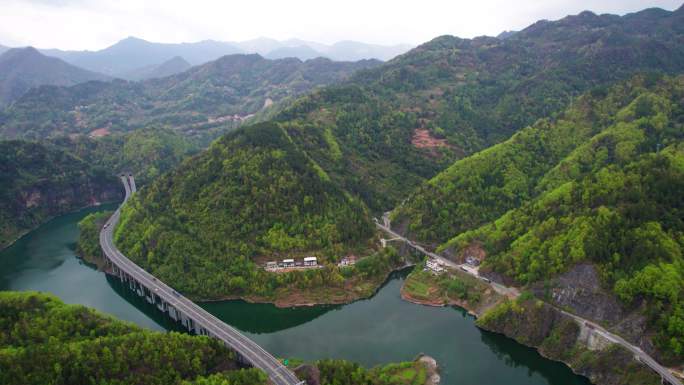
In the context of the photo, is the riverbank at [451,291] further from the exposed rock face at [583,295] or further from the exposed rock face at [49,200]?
the exposed rock face at [49,200]

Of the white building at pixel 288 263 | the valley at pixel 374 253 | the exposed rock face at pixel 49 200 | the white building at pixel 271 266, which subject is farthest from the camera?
the exposed rock face at pixel 49 200

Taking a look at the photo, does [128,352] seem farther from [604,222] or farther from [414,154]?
[414,154]

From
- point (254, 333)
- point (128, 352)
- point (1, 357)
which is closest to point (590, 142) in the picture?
point (254, 333)

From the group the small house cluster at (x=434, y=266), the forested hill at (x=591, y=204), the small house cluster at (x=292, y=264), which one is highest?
the forested hill at (x=591, y=204)

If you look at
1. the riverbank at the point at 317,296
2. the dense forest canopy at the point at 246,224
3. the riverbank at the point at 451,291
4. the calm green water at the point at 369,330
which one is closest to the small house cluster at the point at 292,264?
the dense forest canopy at the point at 246,224

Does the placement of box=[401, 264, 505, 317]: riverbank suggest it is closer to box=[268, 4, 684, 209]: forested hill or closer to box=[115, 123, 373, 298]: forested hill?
box=[115, 123, 373, 298]: forested hill

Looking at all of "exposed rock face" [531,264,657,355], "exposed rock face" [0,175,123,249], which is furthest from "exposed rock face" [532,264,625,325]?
"exposed rock face" [0,175,123,249]
